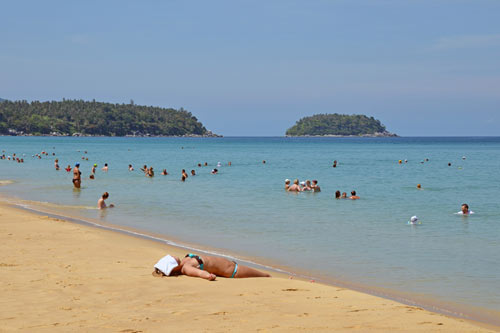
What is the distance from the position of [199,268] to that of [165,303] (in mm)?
1912

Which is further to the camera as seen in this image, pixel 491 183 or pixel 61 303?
pixel 491 183

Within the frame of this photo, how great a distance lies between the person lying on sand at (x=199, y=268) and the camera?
10359mm

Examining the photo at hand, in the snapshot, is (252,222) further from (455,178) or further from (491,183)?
(455,178)

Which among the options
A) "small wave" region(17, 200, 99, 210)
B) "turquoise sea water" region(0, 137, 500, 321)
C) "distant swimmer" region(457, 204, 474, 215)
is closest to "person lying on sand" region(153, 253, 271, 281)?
"turquoise sea water" region(0, 137, 500, 321)

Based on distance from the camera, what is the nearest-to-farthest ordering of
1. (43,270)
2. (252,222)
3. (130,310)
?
1. (130,310)
2. (43,270)
3. (252,222)

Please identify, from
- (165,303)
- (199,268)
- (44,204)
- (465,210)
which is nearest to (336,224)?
(465,210)

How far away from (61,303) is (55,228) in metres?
8.55

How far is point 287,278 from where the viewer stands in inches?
455

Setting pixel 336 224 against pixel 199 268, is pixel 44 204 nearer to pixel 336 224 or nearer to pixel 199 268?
pixel 336 224

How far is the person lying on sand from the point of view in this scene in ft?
34.0

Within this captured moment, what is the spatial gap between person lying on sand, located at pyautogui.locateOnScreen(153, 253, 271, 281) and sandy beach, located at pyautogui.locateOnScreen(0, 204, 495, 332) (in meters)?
0.19

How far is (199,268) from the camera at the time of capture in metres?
10.5

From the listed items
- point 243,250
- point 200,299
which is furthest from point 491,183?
point 200,299

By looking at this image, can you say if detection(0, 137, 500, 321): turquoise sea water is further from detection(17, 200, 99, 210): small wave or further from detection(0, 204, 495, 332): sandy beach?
detection(0, 204, 495, 332): sandy beach
